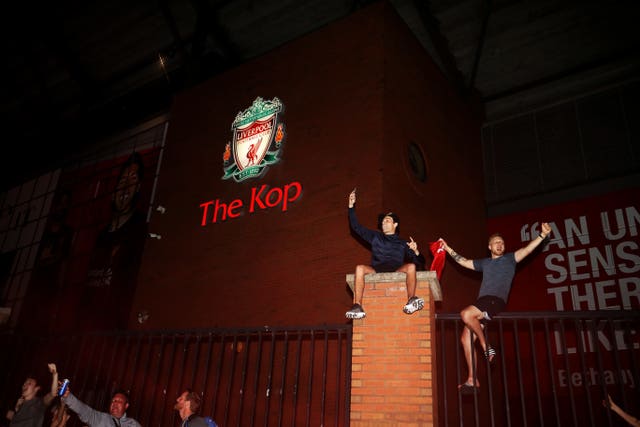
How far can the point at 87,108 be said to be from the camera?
18500mm

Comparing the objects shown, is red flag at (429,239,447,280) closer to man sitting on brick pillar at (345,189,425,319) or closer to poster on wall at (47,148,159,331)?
man sitting on brick pillar at (345,189,425,319)

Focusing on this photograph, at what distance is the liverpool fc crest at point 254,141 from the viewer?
1173cm

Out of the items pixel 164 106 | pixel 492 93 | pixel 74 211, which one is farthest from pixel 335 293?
pixel 74 211

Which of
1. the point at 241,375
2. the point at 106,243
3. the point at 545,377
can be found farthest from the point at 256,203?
the point at 545,377

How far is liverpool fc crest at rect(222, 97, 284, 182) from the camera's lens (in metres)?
11.7

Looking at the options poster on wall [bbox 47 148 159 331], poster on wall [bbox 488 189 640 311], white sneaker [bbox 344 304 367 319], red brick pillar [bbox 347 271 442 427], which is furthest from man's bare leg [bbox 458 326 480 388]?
poster on wall [bbox 47 148 159 331]

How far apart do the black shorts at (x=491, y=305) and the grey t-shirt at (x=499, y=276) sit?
0.09 m

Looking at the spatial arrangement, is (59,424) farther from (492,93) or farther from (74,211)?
(492,93)

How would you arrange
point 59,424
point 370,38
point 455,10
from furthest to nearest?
point 455,10 < point 370,38 < point 59,424

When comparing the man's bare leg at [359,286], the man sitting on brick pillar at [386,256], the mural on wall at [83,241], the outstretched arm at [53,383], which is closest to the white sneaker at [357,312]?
the man sitting on brick pillar at [386,256]

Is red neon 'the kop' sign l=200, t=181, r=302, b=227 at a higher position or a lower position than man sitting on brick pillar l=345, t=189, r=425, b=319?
higher

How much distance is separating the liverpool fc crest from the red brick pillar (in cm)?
618

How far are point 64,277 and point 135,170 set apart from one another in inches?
164

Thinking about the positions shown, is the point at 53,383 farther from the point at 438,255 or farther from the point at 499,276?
the point at 499,276
